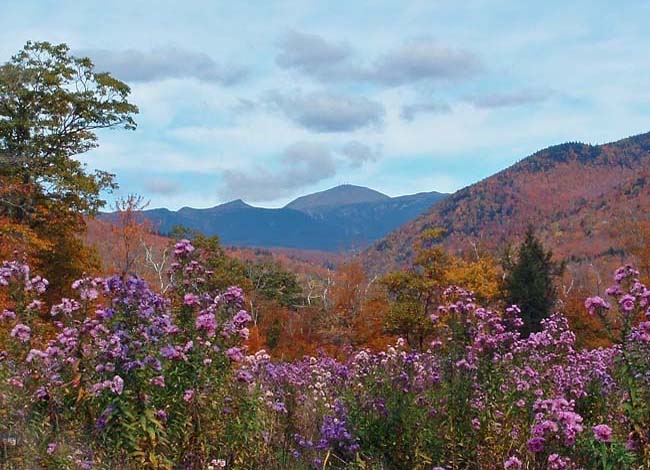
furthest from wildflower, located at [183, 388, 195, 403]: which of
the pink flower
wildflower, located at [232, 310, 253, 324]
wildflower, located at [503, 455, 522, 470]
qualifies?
wildflower, located at [503, 455, 522, 470]

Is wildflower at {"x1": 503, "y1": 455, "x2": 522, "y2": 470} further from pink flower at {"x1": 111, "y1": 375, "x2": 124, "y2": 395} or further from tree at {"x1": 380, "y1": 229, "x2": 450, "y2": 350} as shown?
tree at {"x1": 380, "y1": 229, "x2": 450, "y2": 350}

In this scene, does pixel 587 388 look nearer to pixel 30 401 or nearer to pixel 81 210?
pixel 30 401

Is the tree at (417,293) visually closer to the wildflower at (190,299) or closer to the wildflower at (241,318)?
the wildflower at (241,318)

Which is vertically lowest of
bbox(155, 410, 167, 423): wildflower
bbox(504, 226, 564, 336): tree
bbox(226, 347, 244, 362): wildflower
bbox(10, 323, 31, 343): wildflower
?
bbox(504, 226, 564, 336): tree

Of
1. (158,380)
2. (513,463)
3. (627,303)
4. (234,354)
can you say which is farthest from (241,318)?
(627,303)

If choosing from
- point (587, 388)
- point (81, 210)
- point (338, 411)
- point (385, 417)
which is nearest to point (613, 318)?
point (587, 388)

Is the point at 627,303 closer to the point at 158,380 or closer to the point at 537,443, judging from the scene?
the point at 537,443

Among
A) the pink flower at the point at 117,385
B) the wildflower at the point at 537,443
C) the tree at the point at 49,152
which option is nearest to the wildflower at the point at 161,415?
the pink flower at the point at 117,385

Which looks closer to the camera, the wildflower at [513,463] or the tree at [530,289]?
the wildflower at [513,463]

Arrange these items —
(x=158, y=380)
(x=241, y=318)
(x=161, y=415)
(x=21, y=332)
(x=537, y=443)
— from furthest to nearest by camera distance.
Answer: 1. (x=21, y=332)
2. (x=241, y=318)
3. (x=161, y=415)
4. (x=158, y=380)
5. (x=537, y=443)

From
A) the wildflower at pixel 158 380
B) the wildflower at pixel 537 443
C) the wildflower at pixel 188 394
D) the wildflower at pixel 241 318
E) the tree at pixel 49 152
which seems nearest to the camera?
the wildflower at pixel 537 443

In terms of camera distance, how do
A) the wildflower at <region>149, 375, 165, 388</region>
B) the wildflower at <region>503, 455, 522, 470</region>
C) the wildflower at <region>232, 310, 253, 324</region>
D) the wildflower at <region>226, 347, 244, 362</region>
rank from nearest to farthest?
1. the wildflower at <region>503, 455, 522, 470</region>
2. the wildflower at <region>149, 375, 165, 388</region>
3. the wildflower at <region>226, 347, 244, 362</region>
4. the wildflower at <region>232, 310, 253, 324</region>

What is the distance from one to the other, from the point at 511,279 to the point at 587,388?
2400 cm

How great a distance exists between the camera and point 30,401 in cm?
546
